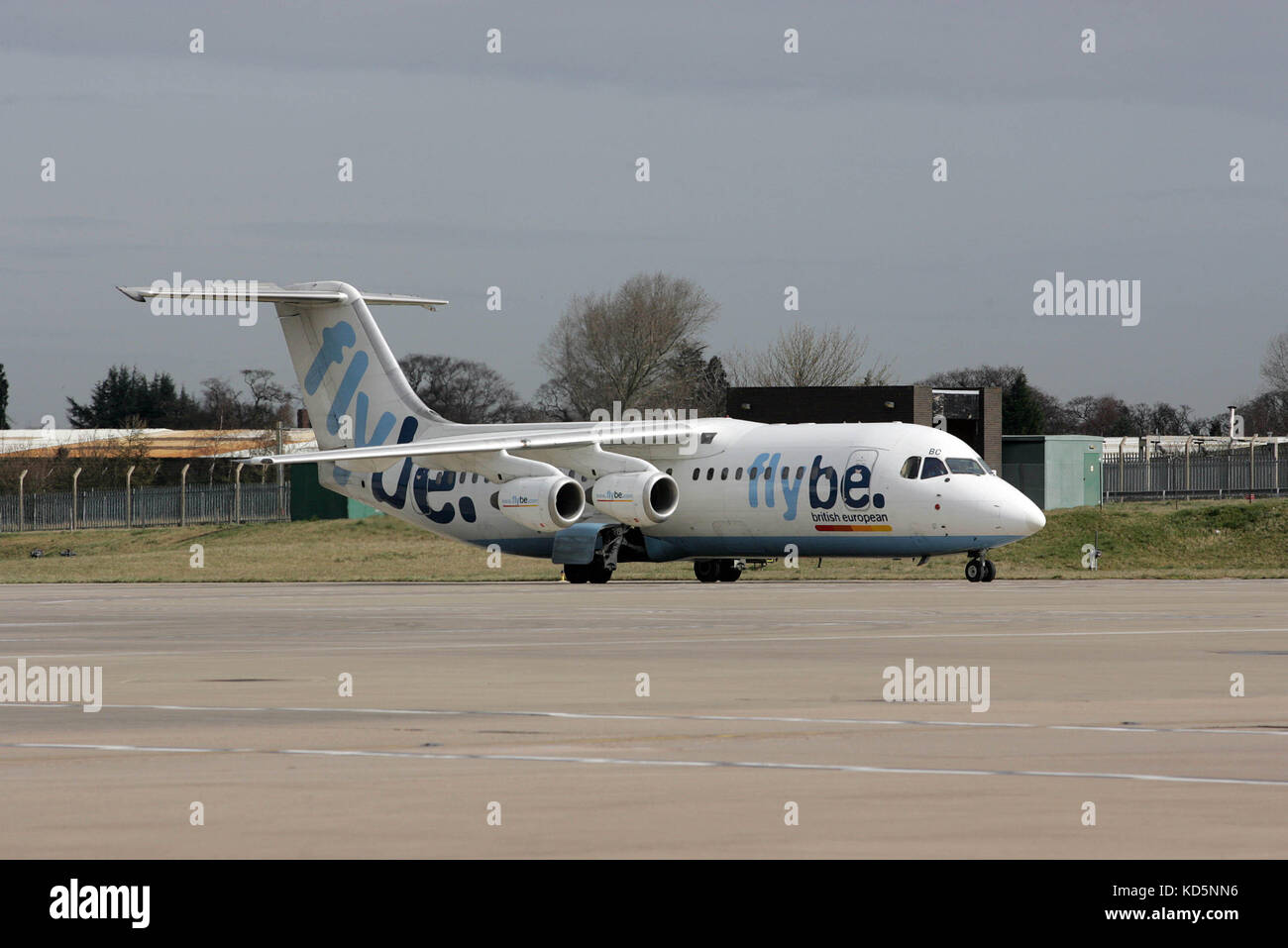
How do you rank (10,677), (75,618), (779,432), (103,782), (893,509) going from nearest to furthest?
1. (103,782)
2. (10,677)
3. (75,618)
4. (893,509)
5. (779,432)

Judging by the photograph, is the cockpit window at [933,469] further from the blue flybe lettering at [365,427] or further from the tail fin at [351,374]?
the blue flybe lettering at [365,427]

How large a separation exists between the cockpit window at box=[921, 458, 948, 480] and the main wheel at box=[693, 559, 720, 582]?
314 inches

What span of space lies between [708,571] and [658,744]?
111 feet

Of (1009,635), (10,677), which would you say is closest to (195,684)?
(10,677)

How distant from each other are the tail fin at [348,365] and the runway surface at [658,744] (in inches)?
870

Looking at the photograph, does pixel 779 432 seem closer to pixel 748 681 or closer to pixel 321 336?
pixel 321 336

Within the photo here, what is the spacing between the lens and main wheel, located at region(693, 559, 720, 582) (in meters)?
45.9

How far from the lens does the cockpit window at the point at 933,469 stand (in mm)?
39531

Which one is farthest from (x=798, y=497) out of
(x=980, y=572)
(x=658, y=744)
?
(x=658, y=744)

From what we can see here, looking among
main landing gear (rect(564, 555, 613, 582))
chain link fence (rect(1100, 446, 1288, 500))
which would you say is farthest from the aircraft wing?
chain link fence (rect(1100, 446, 1288, 500))

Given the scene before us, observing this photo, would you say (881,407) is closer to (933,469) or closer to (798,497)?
(798,497)
